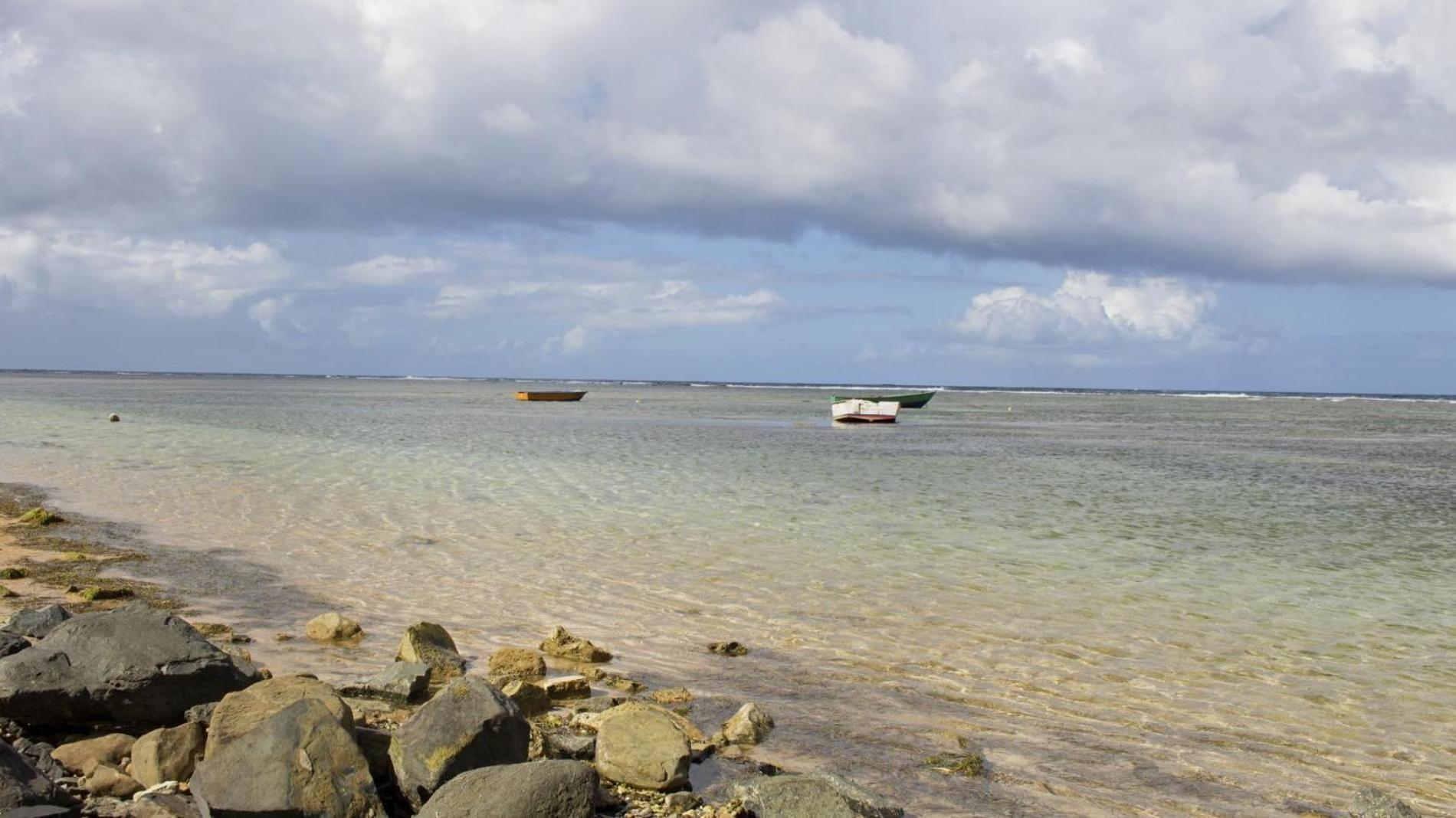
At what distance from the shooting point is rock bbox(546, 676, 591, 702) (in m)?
8.72

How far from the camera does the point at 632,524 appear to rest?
64.3ft

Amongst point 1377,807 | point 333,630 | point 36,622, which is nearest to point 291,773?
point 36,622

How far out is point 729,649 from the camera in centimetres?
1074

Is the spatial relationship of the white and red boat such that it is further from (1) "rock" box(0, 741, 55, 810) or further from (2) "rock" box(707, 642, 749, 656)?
(1) "rock" box(0, 741, 55, 810)

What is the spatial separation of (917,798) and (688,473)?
75.3ft

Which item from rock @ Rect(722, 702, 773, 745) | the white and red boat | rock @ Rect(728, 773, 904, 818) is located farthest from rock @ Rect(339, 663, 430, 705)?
the white and red boat

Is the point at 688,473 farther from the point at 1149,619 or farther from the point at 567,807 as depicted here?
the point at 567,807

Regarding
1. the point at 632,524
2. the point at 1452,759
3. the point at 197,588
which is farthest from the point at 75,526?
the point at 1452,759

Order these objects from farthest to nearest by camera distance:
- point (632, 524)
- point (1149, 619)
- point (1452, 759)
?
point (632, 524) → point (1149, 619) → point (1452, 759)

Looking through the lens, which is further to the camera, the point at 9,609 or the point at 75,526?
the point at 75,526

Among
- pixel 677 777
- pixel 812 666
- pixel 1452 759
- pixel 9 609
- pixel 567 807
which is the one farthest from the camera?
pixel 9 609

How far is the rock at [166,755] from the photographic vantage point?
6.29m

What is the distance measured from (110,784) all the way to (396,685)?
2.39 m

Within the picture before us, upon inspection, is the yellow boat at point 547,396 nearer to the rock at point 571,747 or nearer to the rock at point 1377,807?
the rock at point 571,747
